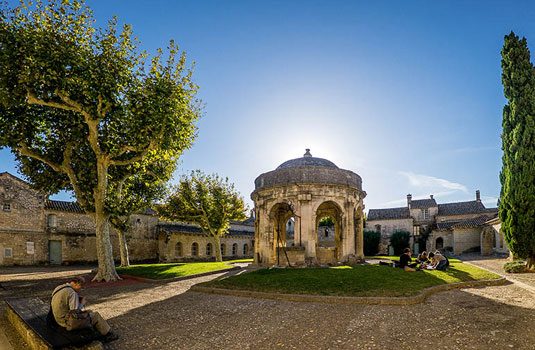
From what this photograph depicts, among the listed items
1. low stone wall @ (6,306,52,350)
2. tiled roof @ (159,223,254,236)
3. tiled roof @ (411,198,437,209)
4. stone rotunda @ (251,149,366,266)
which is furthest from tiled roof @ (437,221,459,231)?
low stone wall @ (6,306,52,350)

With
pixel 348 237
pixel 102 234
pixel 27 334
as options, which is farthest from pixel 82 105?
pixel 348 237

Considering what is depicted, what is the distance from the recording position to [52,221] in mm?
31141

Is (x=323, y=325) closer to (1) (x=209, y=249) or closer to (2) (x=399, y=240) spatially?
(1) (x=209, y=249)

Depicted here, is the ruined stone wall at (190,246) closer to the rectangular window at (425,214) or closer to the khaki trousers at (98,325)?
the khaki trousers at (98,325)

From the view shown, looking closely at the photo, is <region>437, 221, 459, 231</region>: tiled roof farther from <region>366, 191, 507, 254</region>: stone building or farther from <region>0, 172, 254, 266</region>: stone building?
<region>0, 172, 254, 266</region>: stone building

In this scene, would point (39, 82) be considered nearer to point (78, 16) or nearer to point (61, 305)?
point (78, 16)

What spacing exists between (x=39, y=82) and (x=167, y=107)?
5.85 m

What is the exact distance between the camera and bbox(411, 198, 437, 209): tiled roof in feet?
174

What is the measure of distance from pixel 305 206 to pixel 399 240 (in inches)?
1459

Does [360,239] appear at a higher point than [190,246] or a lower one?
higher

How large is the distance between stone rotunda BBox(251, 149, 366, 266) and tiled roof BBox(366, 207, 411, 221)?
114ft

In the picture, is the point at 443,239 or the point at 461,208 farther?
the point at 461,208

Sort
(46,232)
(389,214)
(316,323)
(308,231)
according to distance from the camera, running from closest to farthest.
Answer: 1. (316,323)
2. (308,231)
3. (46,232)
4. (389,214)

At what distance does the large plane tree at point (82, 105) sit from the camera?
13.8 meters
